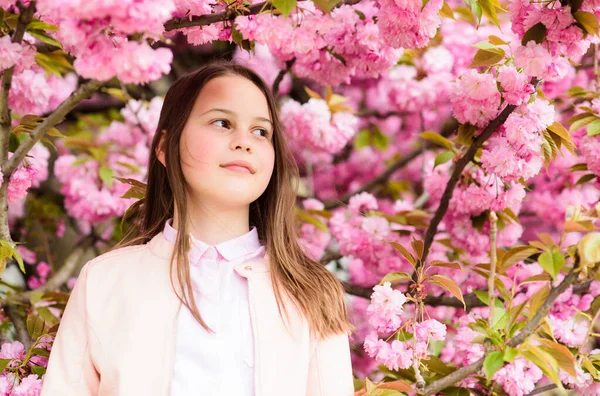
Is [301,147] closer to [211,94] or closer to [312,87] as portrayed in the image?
[312,87]

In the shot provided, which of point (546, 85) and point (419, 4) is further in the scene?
point (546, 85)

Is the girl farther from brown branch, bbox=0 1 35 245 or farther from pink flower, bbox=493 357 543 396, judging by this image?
pink flower, bbox=493 357 543 396

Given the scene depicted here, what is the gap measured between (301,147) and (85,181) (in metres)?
1.06

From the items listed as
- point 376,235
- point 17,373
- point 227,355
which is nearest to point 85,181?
point 376,235

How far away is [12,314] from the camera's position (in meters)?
2.54

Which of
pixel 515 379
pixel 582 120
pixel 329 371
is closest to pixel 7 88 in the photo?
pixel 329 371

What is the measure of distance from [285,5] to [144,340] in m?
0.88

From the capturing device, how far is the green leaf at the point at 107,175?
3.29 m

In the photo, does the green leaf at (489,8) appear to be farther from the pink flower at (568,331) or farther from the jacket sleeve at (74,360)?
the jacket sleeve at (74,360)

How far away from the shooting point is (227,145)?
6.32 feet

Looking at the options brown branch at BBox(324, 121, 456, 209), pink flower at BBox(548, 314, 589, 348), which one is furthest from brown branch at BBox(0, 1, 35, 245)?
brown branch at BBox(324, 121, 456, 209)

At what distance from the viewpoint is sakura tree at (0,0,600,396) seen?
1.64m

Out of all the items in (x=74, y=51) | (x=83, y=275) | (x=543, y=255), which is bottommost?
(x=83, y=275)

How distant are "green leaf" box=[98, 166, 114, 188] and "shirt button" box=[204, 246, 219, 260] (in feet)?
4.75
